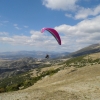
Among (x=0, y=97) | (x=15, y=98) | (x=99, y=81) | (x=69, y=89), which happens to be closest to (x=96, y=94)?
(x=69, y=89)

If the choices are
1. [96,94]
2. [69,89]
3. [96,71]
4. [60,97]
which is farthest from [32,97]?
[96,71]

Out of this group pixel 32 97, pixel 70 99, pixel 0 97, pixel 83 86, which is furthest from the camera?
pixel 83 86

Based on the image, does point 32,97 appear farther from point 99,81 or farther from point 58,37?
point 58,37

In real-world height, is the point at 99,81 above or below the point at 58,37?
below

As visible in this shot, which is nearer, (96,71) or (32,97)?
(32,97)

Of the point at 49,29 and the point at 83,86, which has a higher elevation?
the point at 49,29

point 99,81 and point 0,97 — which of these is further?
point 99,81

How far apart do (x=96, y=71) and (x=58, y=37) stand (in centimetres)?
1756

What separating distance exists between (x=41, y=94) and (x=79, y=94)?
6904 mm

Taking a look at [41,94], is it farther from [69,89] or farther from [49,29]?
[49,29]

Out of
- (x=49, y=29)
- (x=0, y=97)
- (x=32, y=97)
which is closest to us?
(x=32, y=97)

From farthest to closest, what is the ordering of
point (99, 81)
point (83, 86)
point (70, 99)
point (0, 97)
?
point (99, 81) < point (83, 86) < point (0, 97) < point (70, 99)

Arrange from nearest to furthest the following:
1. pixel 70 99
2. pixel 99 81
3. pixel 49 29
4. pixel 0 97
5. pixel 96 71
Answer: pixel 70 99 → pixel 0 97 → pixel 99 81 → pixel 49 29 → pixel 96 71

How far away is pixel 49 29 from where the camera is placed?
48812 millimetres
